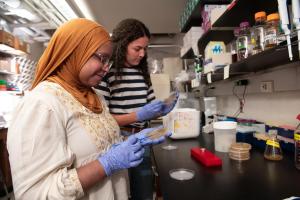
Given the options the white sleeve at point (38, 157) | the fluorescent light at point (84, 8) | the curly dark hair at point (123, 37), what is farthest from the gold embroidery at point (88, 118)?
the fluorescent light at point (84, 8)

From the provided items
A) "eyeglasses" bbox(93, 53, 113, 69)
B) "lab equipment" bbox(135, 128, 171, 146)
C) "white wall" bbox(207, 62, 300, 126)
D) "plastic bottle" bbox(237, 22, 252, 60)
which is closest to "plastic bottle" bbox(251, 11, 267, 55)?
"plastic bottle" bbox(237, 22, 252, 60)

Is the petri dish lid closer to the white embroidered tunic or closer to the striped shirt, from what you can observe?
the white embroidered tunic

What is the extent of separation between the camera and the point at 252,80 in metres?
1.75

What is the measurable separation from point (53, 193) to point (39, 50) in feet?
16.9

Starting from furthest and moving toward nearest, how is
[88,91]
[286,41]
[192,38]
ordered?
1. [192,38]
2. [88,91]
3. [286,41]

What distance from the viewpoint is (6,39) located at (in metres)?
3.13

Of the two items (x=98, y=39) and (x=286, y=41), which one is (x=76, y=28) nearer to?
(x=98, y=39)

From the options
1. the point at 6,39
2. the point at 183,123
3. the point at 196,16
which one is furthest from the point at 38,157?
the point at 6,39

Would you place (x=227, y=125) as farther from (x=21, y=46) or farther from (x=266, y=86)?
(x=21, y=46)

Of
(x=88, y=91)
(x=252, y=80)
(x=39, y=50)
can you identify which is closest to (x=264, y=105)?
(x=252, y=80)

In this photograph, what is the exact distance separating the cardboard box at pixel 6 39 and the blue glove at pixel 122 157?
3090 mm

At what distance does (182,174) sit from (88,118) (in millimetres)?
507

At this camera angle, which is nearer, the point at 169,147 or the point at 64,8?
the point at 169,147

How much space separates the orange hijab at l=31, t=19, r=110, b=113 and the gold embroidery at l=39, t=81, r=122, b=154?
0.04m
